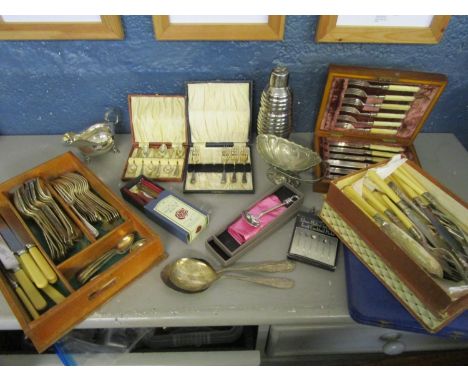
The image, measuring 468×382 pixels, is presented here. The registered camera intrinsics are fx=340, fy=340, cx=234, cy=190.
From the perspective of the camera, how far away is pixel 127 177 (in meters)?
0.85

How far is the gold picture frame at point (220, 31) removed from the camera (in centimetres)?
Result: 81

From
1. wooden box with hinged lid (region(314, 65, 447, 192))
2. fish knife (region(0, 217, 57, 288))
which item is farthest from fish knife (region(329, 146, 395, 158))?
fish knife (region(0, 217, 57, 288))

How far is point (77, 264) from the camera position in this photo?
0.66 m

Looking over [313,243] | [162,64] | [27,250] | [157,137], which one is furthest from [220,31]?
[27,250]

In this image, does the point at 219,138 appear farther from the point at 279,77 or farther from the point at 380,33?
the point at 380,33

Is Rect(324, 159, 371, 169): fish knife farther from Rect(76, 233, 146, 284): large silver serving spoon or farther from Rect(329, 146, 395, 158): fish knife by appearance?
Rect(76, 233, 146, 284): large silver serving spoon

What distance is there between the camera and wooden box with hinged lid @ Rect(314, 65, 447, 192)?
0.81 metres

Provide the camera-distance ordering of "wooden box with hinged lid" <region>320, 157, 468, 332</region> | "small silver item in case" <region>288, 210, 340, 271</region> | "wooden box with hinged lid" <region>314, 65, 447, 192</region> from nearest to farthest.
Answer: "wooden box with hinged lid" <region>320, 157, 468, 332</region> < "small silver item in case" <region>288, 210, 340, 271</region> < "wooden box with hinged lid" <region>314, 65, 447, 192</region>

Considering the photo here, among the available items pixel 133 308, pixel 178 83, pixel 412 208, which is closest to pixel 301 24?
pixel 178 83

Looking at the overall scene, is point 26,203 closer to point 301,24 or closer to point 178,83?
point 178,83

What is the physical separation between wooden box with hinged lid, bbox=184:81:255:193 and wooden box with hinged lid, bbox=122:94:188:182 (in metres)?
0.03

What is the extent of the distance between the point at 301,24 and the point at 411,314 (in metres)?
0.67

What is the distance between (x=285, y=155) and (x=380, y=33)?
368mm

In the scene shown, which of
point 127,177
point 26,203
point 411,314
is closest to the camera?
point 411,314
